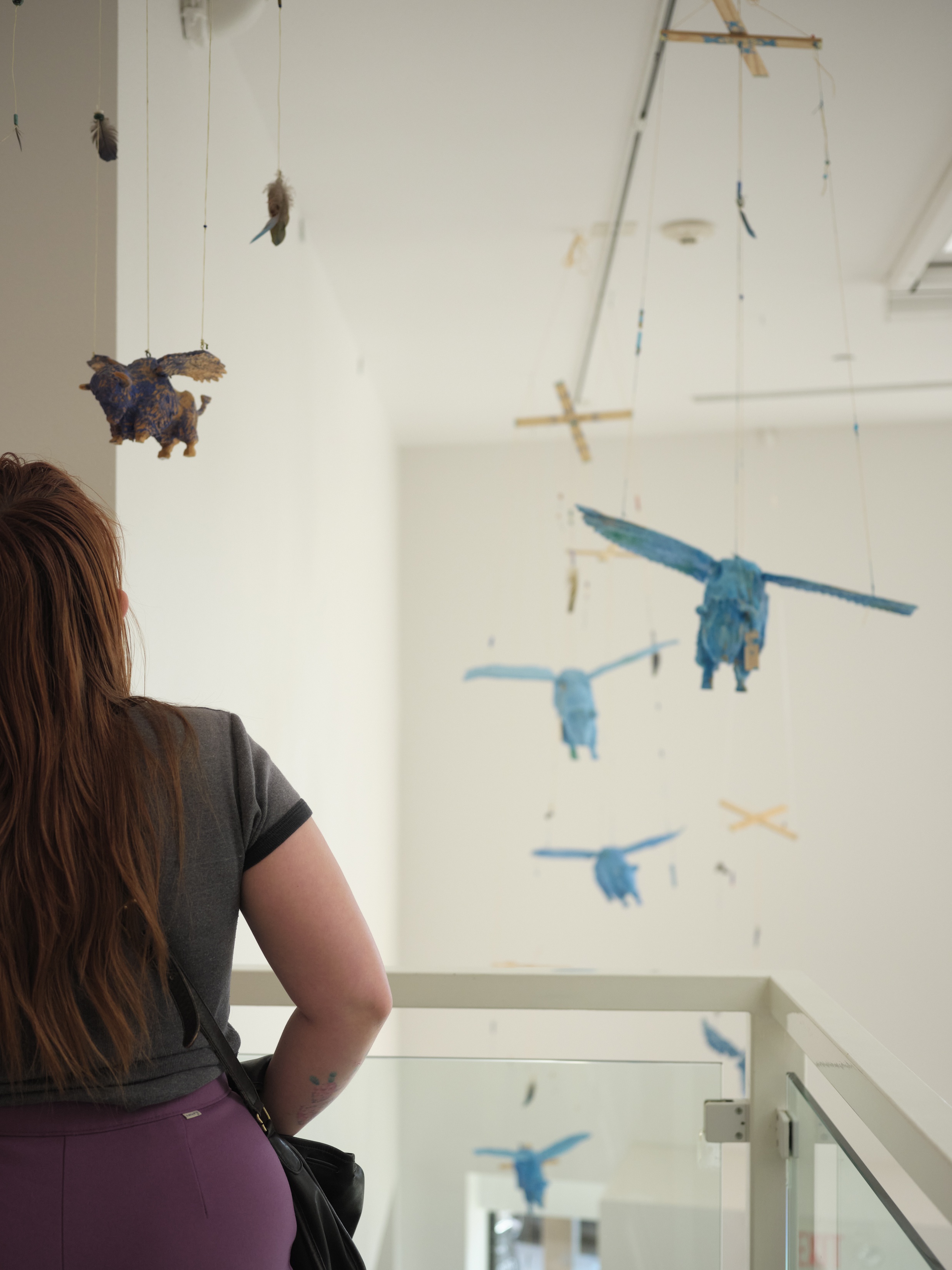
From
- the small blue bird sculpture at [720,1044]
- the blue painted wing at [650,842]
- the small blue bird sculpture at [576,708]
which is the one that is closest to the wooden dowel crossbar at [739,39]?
the small blue bird sculpture at [576,708]

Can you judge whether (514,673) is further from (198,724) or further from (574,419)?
(198,724)

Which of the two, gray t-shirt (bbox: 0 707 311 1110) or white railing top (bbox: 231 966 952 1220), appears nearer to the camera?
gray t-shirt (bbox: 0 707 311 1110)

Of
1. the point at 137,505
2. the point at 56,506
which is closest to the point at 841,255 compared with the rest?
the point at 137,505

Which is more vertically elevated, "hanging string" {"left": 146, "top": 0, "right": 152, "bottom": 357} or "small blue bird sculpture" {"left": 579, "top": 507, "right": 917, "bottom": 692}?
"hanging string" {"left": 146, "top": 0, "right": 152, "bottom": 357}

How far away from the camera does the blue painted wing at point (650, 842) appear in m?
3.54

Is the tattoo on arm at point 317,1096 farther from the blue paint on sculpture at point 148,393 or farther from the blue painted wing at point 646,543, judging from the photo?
the blue painted wing at point 646,543

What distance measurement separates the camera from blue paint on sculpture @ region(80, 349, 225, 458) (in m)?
1.13

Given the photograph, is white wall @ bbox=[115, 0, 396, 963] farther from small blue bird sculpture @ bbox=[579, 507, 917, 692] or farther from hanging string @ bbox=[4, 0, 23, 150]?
small blue bird sculpture @ bbox=[579, 507, 917, 692]

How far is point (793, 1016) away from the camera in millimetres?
1150

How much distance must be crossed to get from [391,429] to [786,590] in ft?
6.04

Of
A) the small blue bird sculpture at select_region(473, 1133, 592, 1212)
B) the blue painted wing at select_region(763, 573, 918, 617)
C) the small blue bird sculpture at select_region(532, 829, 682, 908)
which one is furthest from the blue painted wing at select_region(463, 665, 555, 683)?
the small blue bird sculpture at select_region(473, 1133, 592, 1212)

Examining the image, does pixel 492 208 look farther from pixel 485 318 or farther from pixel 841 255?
pixel 841 255

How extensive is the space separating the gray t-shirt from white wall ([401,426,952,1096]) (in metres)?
3.59

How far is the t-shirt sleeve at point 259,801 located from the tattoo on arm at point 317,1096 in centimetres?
21
